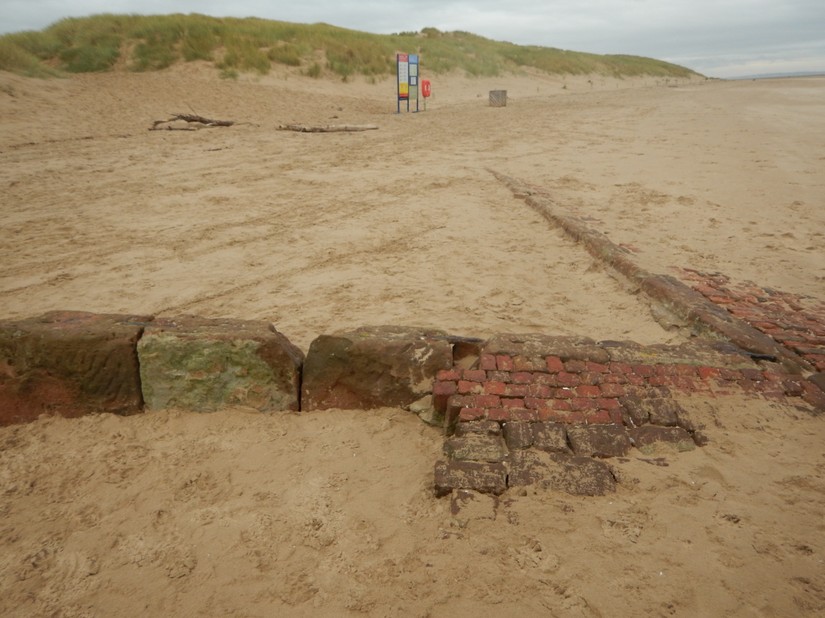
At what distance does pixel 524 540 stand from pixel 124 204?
20.7 feet

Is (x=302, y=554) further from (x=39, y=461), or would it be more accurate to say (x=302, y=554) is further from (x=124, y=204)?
(x=124, y=204)

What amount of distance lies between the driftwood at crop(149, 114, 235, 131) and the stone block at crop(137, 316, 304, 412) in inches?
410

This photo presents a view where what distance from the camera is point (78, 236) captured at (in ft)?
17.7

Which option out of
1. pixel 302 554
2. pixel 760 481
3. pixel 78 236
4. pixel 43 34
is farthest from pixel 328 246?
pixel 43 34

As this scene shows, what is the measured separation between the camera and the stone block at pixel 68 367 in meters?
2.73

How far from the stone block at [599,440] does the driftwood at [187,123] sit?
11832 millimetres

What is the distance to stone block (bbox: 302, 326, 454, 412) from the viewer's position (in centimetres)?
287

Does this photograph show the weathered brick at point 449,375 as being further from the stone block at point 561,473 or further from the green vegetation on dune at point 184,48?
the green vegetation on dune at point 184,48

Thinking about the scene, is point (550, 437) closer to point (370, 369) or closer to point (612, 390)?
point (612, 390)

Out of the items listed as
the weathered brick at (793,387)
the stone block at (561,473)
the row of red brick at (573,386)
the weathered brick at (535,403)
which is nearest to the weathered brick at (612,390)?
the row of red brick at (573,386)

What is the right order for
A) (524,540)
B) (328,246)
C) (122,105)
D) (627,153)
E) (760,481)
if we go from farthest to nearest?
1. (122,105)
2. (627,153)
3. (328,246)
4. (760,481)
5. (524,540)

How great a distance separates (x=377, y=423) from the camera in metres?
2.82

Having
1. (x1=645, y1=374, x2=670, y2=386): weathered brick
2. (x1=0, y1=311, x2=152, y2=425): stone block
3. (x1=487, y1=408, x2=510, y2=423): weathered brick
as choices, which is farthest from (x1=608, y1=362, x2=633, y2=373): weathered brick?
(x1=0, y1=311, x2=152, y2=425): stone block

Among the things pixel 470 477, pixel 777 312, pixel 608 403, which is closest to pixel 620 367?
pixel 608 403
